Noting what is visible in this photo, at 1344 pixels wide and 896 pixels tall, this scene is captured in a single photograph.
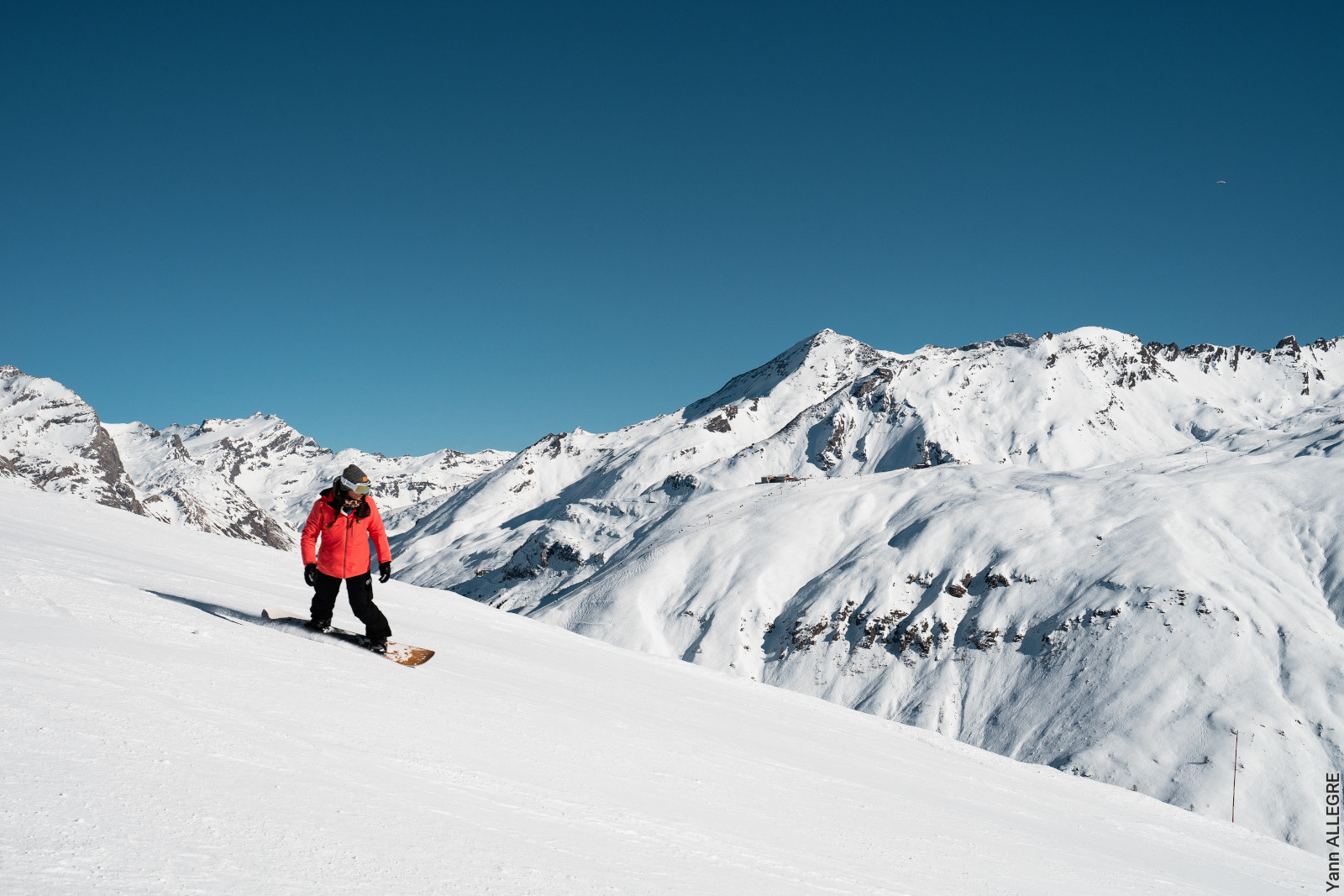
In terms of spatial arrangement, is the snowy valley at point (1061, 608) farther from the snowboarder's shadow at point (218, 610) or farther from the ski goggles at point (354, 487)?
the ski goggles at point (354, 487)

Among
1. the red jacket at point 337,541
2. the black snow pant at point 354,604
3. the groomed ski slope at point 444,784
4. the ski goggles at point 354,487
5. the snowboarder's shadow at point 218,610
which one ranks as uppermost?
the ski goggles at point 354,487

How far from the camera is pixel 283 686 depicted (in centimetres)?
718

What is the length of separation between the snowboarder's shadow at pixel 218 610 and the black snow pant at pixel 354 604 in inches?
29.9

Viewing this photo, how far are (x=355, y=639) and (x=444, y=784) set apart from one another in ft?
15.2

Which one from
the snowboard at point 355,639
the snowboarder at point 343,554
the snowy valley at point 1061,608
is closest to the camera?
the snowboard at point 355,639

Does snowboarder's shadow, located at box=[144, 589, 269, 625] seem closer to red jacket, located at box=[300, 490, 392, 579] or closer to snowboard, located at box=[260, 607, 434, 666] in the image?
snowboard, located at box=[260, 607, 434, 666]

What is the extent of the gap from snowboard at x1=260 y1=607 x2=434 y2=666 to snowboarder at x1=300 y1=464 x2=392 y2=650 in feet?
0.27

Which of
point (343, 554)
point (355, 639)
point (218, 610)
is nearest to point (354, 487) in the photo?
point (343, 554)

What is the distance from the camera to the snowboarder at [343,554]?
980cm

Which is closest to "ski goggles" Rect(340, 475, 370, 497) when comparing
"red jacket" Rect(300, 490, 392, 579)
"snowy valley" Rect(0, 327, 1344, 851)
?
"red jacket" Rect(300, 490, 392, 579)

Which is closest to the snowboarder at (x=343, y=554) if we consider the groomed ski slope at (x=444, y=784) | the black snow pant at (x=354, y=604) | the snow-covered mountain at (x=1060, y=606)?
the black snow pant at (x=354, y=604)

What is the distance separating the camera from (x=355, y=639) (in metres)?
9.85

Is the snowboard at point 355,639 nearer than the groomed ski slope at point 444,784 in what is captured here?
No

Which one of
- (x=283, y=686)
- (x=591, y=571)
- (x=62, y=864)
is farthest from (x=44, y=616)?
(x=591, y=571)
